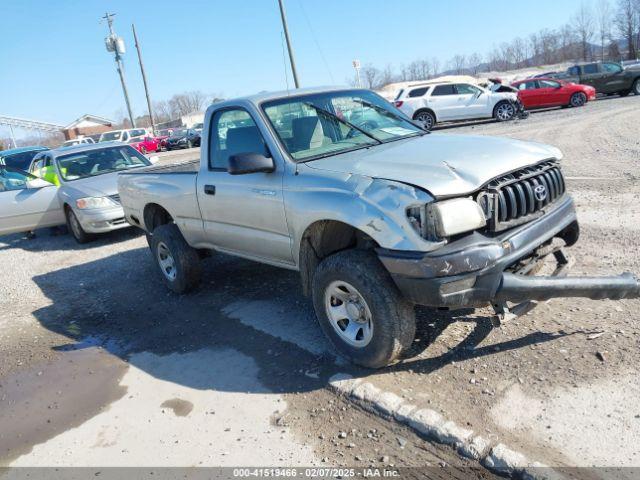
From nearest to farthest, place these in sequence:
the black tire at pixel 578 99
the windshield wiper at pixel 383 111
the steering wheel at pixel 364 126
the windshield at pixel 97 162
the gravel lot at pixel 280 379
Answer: the gravel lot at pixel 280 379 < the steering wheel at pixel 364 126 < the windshield wiper at pixel 383 111 < the windshield at pixel 97 162 < the black tire at pixel 578 99

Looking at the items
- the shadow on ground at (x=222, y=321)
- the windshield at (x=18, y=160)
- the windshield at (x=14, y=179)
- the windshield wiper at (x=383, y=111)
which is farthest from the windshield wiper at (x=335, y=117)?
the windshield at (x=18, y=160)

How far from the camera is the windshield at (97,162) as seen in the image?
33.3 ft

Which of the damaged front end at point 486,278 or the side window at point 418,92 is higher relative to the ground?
the side window at point 418,92

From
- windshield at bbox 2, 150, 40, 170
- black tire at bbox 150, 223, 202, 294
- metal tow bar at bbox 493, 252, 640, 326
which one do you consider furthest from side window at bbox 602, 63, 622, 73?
metal tow bar at bbox 493, 252, 640, 326

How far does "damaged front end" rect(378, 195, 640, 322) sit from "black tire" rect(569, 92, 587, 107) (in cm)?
2336

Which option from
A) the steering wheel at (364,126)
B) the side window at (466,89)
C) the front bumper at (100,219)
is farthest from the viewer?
the side window at (466,89)

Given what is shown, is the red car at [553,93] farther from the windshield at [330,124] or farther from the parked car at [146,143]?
the parked car at [146,143]

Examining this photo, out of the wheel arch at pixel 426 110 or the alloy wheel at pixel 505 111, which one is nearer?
the alloy wheel at pixel 505 111

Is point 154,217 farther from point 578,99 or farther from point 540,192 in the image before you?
point 578,99

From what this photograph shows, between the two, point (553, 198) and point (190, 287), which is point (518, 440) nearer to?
point (553, 198)

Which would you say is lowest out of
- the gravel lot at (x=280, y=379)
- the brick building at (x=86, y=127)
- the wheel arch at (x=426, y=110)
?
the gravel lot at (x=280, y=379)

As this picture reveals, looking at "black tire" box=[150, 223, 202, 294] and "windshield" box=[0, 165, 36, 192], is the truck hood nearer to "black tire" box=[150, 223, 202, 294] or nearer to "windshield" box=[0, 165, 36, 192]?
"black tire" box=[150, 223, 202, 294]

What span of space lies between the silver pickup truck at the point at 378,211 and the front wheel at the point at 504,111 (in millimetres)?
18246

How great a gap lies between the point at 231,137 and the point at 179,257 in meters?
1.56
